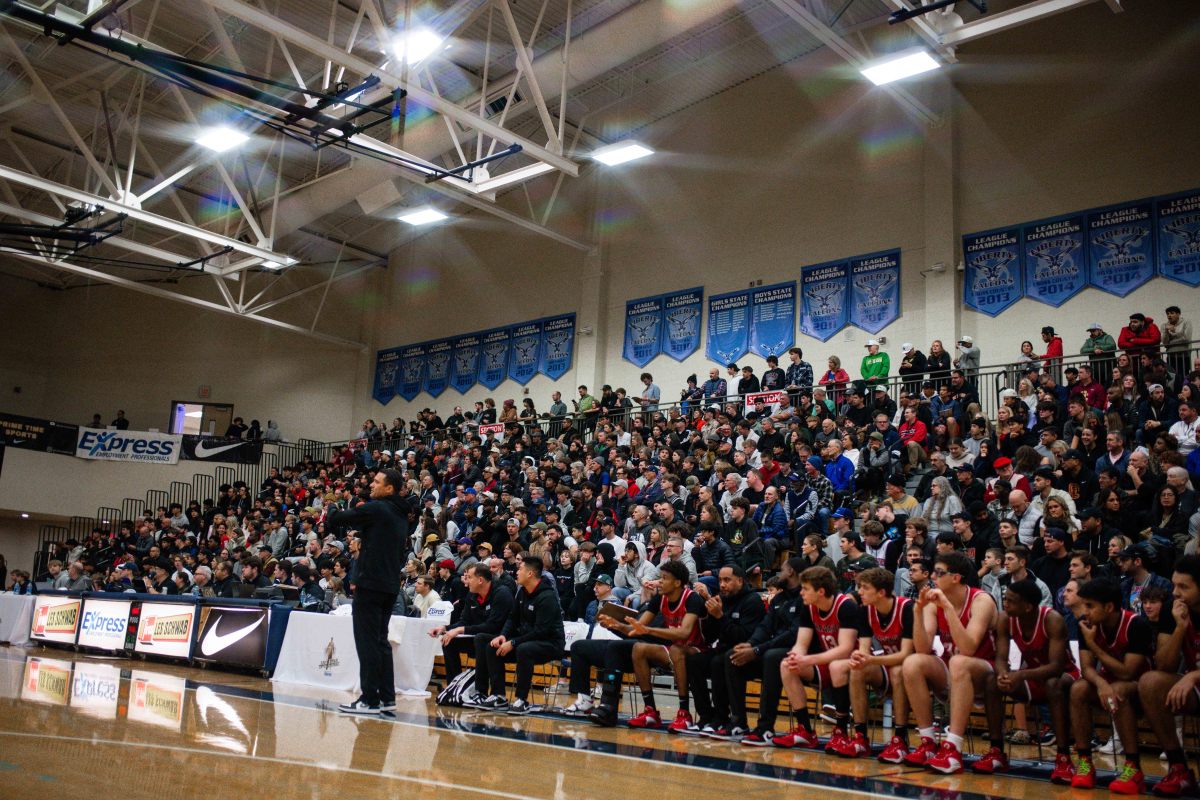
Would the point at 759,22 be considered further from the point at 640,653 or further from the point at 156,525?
the point at 156,525

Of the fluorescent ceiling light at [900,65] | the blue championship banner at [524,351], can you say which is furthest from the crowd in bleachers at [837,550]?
the fluorescent ceiling light at [900,65]

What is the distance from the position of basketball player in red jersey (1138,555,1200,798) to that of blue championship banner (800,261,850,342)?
42.2ft

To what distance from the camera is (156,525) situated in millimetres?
23141

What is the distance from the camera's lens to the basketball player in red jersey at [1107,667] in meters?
5.36

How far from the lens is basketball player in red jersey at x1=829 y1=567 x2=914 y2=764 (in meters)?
6.11

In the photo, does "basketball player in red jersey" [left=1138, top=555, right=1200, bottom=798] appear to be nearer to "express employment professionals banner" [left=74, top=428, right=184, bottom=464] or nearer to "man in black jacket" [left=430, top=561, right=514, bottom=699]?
"man in black jacket" [left=430, top=561, right=514, bottom=699]

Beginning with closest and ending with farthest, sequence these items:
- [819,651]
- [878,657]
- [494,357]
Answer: [878,657]
[819,651]
[494,357]

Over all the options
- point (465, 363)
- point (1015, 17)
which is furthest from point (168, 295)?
point (1015, 17)

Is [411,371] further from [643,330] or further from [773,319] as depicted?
[773,319]

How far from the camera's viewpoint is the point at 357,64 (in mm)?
12820

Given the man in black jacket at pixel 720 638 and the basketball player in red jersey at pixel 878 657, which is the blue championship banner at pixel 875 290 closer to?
the man in black jacket at pixel 720 638

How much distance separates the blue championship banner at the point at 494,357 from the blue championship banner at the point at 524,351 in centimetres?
22

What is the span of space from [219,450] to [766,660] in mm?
22982

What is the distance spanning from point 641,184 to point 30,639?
47.1 feet
